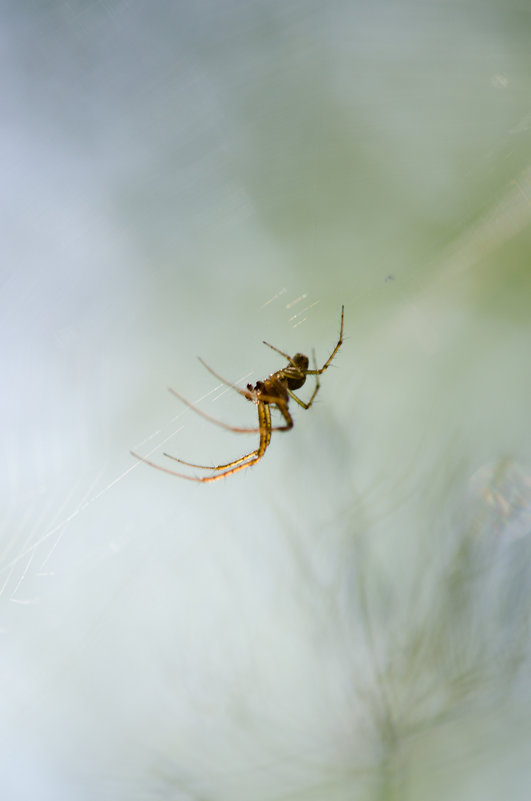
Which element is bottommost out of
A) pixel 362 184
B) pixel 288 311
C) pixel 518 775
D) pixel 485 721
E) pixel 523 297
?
pixel 518 775

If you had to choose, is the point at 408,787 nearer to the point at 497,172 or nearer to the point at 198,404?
the point at 198,404

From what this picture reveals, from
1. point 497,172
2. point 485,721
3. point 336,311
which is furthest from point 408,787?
point 497,172

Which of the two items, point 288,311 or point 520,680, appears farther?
point 288,311

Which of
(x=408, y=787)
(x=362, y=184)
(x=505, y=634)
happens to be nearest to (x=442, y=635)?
(x=505, y=634)

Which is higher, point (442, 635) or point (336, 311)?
point (336, 311)

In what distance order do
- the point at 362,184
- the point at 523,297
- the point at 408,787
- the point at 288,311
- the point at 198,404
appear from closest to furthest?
the point at 408,787 → the point at 523,297 → the point at 198,404 → the point at 288,311 → the point at 362,184

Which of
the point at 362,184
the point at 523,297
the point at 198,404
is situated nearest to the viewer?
the point at 523,297

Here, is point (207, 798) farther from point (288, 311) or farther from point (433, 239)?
point (433, 239)

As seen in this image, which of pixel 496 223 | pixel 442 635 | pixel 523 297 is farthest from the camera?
pixel 523 297

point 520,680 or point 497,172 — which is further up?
point 497,172
